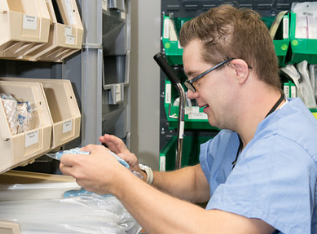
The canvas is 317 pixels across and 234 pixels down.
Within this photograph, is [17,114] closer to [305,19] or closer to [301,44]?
[301,44]

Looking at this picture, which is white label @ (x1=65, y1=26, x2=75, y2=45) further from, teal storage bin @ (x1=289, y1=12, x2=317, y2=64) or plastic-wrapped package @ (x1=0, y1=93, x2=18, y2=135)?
teal storage bin @ (x1=289, y1=12, x2=317, y2=64)

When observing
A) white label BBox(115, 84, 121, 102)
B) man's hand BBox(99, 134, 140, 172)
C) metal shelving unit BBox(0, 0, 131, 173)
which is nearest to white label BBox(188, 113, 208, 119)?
white label BBox(115, 84, 121, 102)

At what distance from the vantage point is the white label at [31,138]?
1110mm

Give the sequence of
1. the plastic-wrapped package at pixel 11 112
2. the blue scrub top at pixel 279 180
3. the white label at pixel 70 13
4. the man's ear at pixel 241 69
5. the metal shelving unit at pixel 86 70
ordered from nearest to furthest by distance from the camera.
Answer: the blue scrub top at pixel 279 180
the plastic-wrapped package at pixel 11 112
the man's ear at pixel 241 69
the white label at pixel 70 13
the metal shelving unit at pixel 86 70

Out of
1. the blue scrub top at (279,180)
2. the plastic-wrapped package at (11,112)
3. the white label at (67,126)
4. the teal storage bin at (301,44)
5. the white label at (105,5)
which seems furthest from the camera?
the teal storage bin at (301,44)

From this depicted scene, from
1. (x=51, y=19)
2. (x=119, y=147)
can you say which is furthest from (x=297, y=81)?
(x=51, y=19)

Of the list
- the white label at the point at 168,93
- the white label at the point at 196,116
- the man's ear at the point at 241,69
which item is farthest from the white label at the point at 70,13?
the white label at the point at 196,116

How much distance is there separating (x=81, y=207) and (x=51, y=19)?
2.03 ft

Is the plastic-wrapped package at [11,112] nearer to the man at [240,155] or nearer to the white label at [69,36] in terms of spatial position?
the man at [240,155]

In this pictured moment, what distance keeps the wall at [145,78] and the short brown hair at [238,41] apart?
1.44 metres

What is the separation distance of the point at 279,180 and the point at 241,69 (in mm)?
376

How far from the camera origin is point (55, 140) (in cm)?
131

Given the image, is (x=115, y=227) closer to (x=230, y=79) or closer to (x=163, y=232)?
(x=163, y=232)

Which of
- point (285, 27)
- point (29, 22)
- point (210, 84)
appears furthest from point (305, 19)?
point (29, 22)
